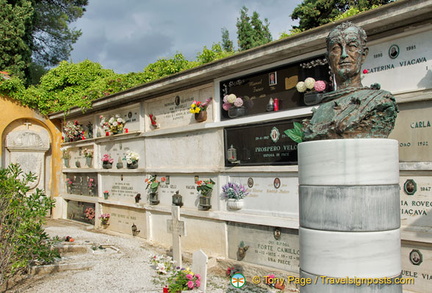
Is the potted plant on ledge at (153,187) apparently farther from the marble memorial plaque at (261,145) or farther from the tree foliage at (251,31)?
the tree foliage at (251,31)

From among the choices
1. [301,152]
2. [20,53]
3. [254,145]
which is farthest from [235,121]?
[20,53]

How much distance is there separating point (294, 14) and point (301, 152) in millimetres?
17694

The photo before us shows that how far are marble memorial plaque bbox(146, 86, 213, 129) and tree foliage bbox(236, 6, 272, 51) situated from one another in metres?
17.7

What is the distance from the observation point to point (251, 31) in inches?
1044

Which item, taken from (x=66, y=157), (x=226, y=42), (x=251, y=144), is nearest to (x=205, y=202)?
(x=251, y=144)

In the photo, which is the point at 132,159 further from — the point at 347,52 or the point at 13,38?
the point at 13,38

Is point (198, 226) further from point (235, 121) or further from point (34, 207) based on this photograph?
point (34, 207)

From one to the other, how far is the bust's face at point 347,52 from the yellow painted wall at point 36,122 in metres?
12.4

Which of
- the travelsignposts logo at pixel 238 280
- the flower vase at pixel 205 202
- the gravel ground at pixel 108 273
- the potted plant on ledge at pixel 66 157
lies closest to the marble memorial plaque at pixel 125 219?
the gravel ground at pixel 108 273

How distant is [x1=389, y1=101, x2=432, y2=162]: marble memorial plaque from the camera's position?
4590 millimetres

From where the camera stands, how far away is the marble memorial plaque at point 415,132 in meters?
4.59

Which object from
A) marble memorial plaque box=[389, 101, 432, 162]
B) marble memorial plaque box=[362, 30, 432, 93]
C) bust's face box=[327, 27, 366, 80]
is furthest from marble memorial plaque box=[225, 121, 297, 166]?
bust's face box=[327, 27, 366, 80]

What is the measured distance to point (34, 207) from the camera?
6.59m

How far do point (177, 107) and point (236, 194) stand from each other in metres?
2.94
